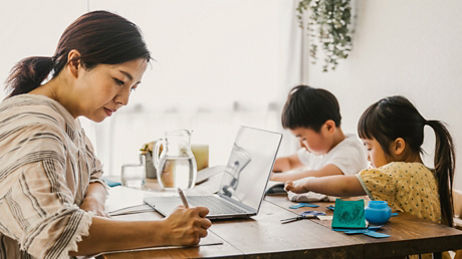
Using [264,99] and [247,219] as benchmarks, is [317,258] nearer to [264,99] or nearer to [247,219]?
[247,219]

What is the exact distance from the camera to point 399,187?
158cm

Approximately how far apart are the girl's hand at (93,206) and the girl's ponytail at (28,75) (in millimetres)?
343

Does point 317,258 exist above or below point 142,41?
below

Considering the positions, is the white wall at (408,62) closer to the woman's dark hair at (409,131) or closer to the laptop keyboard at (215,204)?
the woman's dark hair at (409,131)

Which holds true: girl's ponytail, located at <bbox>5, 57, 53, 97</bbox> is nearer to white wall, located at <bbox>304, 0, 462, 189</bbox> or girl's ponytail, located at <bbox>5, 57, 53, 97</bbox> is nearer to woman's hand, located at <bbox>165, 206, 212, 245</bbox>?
woman's hand, located at <bbox>165, 206, 212, 245</bbox>

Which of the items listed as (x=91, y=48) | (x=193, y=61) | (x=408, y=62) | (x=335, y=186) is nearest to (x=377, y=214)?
(x=335, y=186)

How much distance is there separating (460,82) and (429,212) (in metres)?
1.08

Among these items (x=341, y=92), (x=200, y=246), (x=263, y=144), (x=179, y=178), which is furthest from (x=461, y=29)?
(x=200, y=246)

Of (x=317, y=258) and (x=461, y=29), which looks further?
(x=461, y=29)

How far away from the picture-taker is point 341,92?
3383 millimetres

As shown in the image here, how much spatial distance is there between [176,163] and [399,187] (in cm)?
73

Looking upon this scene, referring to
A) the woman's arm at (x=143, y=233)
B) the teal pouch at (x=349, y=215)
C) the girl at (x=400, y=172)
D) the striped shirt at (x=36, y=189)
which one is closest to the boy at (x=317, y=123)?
the girl at (x=400, y=172)

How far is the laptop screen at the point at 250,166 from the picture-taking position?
59.2 inches

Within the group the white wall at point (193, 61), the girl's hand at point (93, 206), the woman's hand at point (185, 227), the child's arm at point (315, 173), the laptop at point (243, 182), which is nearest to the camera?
the woman's hand at point (185, 227)
